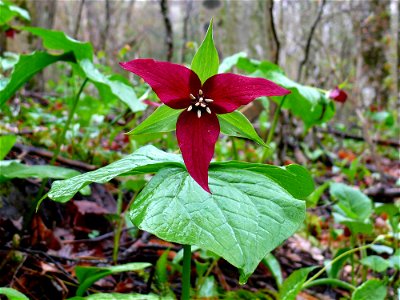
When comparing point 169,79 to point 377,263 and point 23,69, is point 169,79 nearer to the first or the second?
point 23,69

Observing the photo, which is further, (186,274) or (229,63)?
(229,63)

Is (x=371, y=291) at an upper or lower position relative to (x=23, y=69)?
lower

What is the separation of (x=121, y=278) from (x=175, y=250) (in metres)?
0.35

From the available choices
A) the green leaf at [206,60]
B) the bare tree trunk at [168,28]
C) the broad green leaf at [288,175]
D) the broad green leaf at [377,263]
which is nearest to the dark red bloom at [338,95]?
the broad green leaf at [377,263]

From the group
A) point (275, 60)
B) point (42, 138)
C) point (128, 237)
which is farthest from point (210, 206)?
point (42, 138)

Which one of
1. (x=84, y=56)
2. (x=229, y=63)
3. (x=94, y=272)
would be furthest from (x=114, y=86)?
(x=94, y=272)

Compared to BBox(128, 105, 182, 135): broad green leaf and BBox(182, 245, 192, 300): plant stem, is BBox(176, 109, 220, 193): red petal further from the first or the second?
BBox(182, 245, 192, 300): plant stem

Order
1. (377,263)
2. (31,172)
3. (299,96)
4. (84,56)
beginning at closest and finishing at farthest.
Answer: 1. (31,172)
2. (377,263)
3. (84,56)
4. (299,96)

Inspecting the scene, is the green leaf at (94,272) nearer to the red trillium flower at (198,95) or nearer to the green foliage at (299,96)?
the red trillium flower at (198,95)

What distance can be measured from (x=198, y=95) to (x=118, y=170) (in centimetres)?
20

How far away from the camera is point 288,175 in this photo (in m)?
0.77

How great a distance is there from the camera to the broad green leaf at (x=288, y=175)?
743 millimetres

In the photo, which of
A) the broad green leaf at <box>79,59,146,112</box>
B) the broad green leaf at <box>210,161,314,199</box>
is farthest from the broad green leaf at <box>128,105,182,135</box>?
the broad green leaf at <box>79,59,146,112</box>

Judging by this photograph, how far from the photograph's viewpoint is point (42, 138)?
8.26ft
